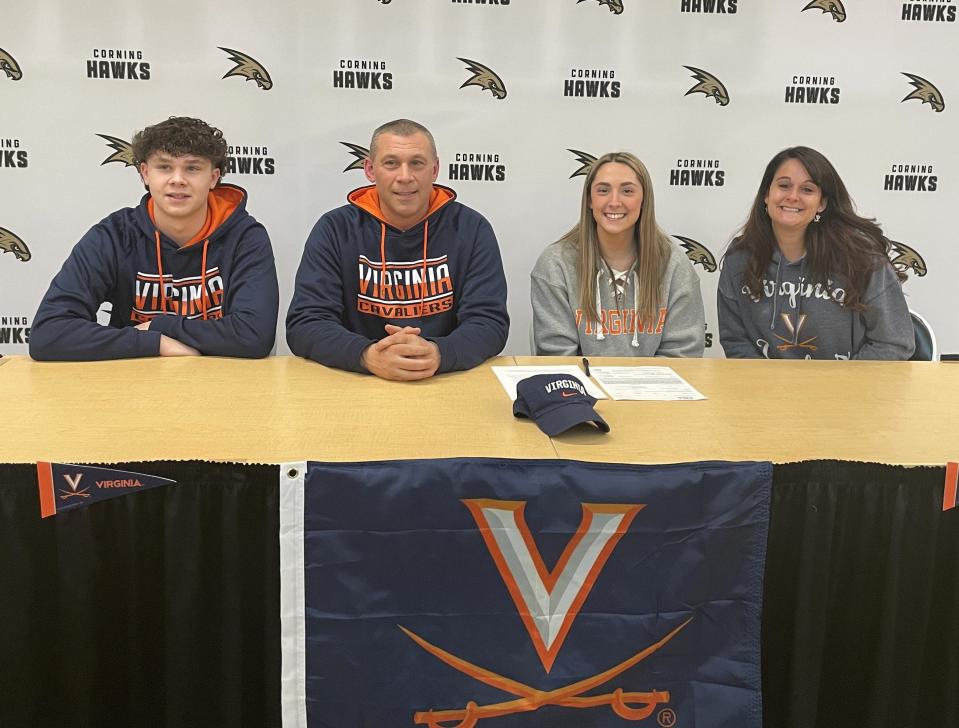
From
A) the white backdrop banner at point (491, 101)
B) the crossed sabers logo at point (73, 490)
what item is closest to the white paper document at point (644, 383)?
the crossed sabers logo at point (73, 490)

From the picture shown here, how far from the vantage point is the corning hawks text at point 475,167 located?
3.29m

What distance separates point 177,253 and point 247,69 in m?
1.16

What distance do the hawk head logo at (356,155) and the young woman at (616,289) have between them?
3.37 ft

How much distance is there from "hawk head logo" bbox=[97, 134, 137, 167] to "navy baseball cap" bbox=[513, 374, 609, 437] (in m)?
2.23

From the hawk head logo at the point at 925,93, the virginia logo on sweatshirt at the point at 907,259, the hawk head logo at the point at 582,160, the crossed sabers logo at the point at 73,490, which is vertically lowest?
the crossed sabers logo at the point at 73,490

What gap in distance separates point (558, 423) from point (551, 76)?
83.4 inches

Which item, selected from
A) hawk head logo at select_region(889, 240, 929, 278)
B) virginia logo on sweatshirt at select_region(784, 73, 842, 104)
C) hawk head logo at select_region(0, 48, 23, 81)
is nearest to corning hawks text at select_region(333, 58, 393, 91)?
hawk head logo at select_region(0, 48, 23, 81)

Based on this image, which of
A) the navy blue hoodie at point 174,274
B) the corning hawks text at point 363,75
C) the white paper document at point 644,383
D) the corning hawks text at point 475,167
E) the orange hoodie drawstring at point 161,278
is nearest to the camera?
→ the white paper document at point 644,383

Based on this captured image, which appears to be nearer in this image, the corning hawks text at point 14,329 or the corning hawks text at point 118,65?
the corning hawks text at point 118,65

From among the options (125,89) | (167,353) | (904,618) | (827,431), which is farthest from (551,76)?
(904,618)

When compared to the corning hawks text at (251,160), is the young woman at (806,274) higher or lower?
lower

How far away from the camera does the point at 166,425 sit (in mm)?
1502

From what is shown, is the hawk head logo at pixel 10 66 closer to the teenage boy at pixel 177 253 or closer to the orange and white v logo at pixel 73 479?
the teenage boy at pixel 177 253

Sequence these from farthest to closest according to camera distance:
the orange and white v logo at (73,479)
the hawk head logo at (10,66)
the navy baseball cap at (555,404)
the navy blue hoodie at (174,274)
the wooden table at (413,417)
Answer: the hawk head logo at (10,66), the navy blue hoodie at (174,274), the navy baseball cap at (555,404), the wooden table at (413,417), the orange and white v logo at (73,479)
